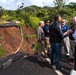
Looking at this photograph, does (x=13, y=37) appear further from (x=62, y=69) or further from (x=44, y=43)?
(x=62, y=69)

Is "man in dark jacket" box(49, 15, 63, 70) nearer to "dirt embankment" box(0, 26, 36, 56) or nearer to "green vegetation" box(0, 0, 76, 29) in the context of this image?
"dirt embankment" box(0, 26, 36, 56)

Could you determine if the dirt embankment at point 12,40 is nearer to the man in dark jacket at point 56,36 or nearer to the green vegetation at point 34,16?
the green vegetation at point 34,16

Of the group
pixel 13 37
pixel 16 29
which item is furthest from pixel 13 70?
pixel 16 29

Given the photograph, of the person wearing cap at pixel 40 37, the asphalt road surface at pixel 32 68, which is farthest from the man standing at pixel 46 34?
the asphalt road surface at pixel 32 68

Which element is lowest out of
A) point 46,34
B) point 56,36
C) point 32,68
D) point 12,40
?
point 12,40

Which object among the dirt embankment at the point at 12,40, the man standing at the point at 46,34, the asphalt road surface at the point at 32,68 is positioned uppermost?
the man standing at the point at 46,34

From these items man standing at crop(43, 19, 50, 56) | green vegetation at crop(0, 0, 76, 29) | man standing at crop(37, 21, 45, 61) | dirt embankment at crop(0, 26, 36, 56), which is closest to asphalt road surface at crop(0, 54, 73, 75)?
man standing at crop(37, 21, 45, 61)

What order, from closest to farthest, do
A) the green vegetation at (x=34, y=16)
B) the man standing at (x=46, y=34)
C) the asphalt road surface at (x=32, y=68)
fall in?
the asphalt road surface at (x=32, y=68) → the man standing at (x=46, y=34) → the green vegetation at (x=34, y=16)

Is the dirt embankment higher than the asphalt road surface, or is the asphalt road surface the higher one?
the asphalt road surface

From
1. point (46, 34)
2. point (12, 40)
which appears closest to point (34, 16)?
point (12, 40)

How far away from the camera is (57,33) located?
10609 mm

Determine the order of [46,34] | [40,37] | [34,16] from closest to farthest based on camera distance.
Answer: [40,37], [46,34], [34,16]

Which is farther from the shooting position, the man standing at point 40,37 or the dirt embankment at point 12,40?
Result: the dirt embankment at point 12,40

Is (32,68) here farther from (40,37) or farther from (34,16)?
(34,16)
